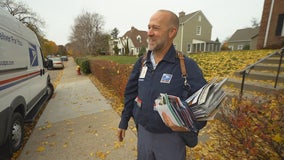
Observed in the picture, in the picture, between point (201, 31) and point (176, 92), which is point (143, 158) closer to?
point (176, 92)

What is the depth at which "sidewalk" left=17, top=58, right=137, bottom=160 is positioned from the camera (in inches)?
118

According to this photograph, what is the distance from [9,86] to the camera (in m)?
2.86

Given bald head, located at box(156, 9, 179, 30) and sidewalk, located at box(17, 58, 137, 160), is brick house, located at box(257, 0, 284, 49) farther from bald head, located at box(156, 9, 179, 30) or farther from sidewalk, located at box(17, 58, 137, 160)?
bald head, located at box(156, 9, 179, 30)

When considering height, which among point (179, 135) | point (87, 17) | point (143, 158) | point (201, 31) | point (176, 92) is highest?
point (87, 17)

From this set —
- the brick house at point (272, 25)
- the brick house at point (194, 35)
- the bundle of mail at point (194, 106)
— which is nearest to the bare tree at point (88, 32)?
the brick house at point (194, 35)

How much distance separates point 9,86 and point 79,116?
234cm

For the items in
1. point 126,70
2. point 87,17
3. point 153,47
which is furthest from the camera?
point 87,17

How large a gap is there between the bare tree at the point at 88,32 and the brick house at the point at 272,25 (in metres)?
30.2

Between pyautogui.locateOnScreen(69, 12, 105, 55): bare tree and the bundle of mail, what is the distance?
35367mm

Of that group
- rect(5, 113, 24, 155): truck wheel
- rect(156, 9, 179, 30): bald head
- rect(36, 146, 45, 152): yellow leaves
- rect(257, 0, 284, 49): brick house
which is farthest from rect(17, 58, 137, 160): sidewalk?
rect(257, 0, 284, 49): brick house

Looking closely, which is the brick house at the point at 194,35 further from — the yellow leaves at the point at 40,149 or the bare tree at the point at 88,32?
the yellow leaves at the point at 40,149

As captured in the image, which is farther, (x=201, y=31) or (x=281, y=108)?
(x=201, y=31)

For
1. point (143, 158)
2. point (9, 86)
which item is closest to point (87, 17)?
point (9, 86)

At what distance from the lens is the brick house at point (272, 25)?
34.8 feet
